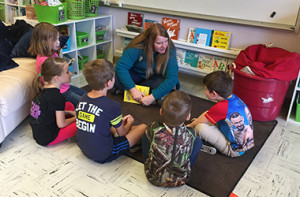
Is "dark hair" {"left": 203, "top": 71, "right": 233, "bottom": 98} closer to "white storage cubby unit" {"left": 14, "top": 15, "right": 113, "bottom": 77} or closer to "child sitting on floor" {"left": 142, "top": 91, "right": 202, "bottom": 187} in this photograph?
"child sitting on floor" {"left": 142, "top": 91, "right": 202, "bottom": 187}

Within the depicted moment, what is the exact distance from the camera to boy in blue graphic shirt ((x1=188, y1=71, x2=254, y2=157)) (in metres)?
1.83

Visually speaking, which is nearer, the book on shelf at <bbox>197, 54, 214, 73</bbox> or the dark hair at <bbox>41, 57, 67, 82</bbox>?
the dark hair at <bbox>41, 57, 67, 82</bbox>

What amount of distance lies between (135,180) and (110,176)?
0.54 ft

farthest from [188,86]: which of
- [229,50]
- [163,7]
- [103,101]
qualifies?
[103,101]

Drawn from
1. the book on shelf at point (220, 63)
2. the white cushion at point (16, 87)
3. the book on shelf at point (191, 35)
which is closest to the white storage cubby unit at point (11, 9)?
the white cushion at point (16, 87)

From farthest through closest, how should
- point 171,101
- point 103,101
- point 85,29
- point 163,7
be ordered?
point 85,29
point 163,7
point 103,101
point 171,101

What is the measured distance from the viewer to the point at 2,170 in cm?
180

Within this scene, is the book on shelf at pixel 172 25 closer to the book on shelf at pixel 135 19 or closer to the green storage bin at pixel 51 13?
the book on shelf at pixel 135 19

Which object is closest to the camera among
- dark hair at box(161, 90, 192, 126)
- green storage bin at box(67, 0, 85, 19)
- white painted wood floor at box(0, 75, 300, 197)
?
dark hair at box(161, 90, 192, 126)

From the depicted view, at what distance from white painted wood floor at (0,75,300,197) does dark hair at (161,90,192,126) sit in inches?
18.6

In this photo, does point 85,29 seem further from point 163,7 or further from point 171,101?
point 171,101

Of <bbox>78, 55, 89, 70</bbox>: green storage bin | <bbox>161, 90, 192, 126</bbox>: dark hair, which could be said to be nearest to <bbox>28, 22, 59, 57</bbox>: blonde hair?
<bbox>78, 55, 89, 70</bbox>: green storage bin

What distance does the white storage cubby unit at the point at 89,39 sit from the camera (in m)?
3.18

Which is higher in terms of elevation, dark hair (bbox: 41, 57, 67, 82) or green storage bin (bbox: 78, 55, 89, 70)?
dark hair (bbox: 41, 57, 67, 82)
